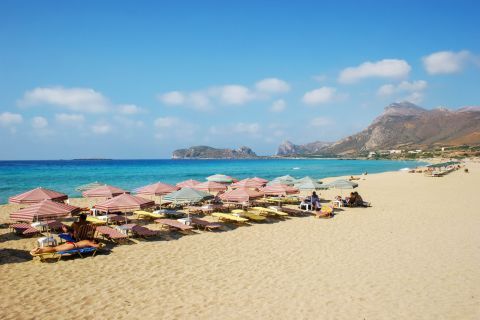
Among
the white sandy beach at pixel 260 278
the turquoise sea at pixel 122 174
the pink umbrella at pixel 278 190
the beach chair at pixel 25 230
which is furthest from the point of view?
the turquoise sea at pixel 122 174

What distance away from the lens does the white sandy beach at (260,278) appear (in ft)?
23.5

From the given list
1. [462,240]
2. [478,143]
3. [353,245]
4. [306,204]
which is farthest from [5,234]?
[478,143]

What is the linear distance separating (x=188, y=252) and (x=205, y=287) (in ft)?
10.9

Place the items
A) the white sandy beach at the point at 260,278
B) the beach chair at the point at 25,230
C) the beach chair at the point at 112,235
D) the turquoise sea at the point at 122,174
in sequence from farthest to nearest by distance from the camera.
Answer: the turquoise sea at the point at 122,174 < the beach chair at the point at 25,230 < the beach chair at the point at 112,235 < the white sandy beach at the point at 260,278

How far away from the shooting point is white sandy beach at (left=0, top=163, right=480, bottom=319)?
23.5 ft

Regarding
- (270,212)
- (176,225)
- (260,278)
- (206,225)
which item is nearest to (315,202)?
(270,212)

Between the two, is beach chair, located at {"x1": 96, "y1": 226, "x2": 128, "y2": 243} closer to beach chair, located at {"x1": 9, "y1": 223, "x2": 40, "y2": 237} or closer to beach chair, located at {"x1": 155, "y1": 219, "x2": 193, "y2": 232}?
beach chair, located at {"x1": 155, "y1": 219, "x2": 193, "y2": 232}

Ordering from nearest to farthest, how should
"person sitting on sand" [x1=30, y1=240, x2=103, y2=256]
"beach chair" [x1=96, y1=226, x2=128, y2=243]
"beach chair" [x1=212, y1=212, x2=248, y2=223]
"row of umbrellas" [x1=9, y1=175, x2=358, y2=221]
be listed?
"person sitting on sand" [x1=30, y1=240, x2=103, y2=256]
"row of umbrellas" [x1=9, y1=175, x2=358, y2=221]
"beach chair" [x1=96, y1=226, x2=128, y2=243]
"beach chair" [x1=212, y1=212, x2=248, y2=223]

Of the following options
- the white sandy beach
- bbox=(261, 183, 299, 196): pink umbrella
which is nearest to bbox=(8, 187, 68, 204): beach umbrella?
the white sandy beach

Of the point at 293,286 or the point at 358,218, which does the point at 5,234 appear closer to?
the point at 293,286

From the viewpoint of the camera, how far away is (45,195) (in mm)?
15617

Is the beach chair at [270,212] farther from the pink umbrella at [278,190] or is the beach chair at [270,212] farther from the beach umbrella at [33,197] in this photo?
the beach umbrella at [33,197]

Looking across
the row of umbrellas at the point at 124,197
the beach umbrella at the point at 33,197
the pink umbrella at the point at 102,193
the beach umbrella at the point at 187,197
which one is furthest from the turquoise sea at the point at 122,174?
the beach umbrella at the point at 187,197

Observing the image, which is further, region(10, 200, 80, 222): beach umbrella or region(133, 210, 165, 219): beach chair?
region(133, 210, 165, 219): beach chair
